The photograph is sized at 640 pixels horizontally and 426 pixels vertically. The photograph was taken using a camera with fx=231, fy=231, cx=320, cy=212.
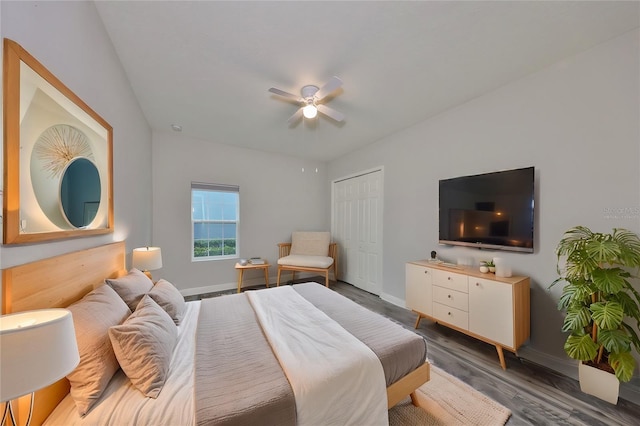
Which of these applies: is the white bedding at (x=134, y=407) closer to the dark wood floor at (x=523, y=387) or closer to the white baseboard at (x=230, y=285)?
the dark wood floor at (x=523, y=387)

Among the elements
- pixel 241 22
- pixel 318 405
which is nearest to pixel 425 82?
pixel 241 22

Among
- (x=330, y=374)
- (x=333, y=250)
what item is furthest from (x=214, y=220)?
(x=330, y=374)

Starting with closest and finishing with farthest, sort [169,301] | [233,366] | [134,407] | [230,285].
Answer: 1. [134,407]
2. [233,366]
3. [169,301]
4. [230,285]

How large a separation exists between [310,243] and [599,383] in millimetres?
3733

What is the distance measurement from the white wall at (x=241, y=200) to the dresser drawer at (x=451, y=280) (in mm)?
2916

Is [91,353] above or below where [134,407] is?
above

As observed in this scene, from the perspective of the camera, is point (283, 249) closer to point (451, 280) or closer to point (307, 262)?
point (307, 262)

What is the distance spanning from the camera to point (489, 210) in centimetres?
239

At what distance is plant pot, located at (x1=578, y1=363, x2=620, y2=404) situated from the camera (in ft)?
5.26

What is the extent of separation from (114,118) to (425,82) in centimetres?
290

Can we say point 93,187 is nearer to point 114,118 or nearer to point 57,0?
point 114,118

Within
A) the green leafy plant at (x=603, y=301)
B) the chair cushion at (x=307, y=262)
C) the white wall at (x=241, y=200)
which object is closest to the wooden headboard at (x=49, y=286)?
the white wall at (x=241, y=200)

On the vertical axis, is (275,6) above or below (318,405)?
above

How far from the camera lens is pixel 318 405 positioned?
1.12 metres
